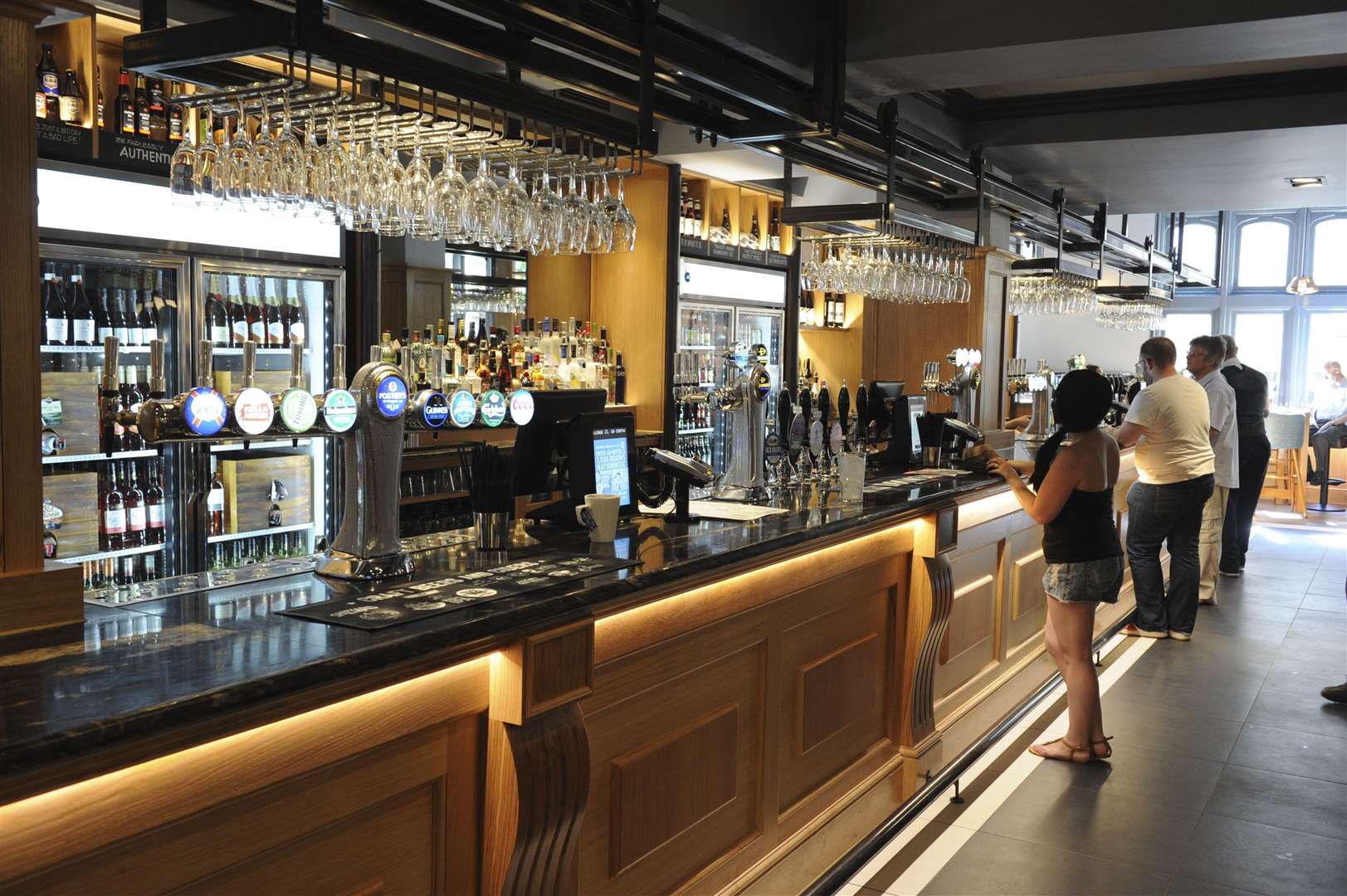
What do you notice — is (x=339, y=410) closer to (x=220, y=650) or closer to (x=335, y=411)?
(x=335, y=411)

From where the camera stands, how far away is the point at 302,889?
73.6 inches

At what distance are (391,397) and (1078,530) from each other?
9.72 ft

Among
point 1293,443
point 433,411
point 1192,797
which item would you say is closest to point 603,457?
point 433,411

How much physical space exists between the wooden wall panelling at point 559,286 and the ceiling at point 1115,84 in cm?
227

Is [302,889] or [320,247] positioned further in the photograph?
[320,247]

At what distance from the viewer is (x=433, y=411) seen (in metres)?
2.97

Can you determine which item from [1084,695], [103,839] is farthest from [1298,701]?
[103,839]

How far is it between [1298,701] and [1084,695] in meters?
1.77

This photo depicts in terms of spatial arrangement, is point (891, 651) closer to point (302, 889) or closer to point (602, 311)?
point (302, 889)

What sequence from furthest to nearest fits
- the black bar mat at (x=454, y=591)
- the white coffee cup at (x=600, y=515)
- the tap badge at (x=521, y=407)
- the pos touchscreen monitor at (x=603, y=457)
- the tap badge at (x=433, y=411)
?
1. the tap badge at (x=521, y=407)
2. the pos touchscreen monitor at (x=603, y=457)
3. the white coffee cup at (x=600, y=515)
4. the tap badge at (x=433, y=411)
5. the black bar mat at (x=454, y=591)

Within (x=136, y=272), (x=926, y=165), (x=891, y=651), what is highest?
(x=926, y=165)

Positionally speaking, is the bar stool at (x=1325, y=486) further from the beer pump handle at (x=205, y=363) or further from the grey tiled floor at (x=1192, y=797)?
the beer pump handle at (x=205, y=363)

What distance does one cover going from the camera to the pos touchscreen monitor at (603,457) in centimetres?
342

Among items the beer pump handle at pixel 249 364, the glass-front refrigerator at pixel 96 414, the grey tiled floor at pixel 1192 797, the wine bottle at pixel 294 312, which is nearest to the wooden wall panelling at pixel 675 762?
the grey tiled floor at pixel 1192 797
